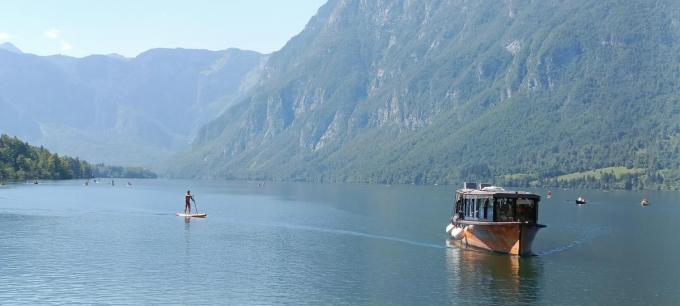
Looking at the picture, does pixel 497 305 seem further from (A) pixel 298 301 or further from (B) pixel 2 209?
(B) pixel 2 209

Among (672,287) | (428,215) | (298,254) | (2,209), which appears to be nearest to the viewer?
(672,287)

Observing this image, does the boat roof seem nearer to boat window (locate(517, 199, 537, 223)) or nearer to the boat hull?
boat window (locate(517, 199, 537, 223))

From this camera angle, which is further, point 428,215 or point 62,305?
point 428,215

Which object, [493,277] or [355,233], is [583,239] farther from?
[493,277]

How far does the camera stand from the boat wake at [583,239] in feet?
378

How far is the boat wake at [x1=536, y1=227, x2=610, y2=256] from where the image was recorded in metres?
115

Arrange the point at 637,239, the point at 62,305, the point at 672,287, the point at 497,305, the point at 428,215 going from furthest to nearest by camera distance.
Answer: the point at 428,215 < the point at 637,239 < the point at 672,287 < the point at 497,305 < the point at 62,305

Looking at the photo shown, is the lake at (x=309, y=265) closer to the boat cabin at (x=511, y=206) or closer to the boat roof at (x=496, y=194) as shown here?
the boat cabin at (x=511, y=206)

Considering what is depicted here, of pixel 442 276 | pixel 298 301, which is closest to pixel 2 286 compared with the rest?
pixel 298 301

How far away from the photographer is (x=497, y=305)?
75938 mm

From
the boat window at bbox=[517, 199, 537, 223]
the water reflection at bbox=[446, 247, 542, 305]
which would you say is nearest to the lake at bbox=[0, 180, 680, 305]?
the water reflection at bbox=[446, 247, 542, 305]

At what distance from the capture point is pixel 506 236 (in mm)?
108688

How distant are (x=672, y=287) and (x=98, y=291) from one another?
5857cm

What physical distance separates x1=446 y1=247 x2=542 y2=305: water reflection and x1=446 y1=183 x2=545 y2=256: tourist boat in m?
1.62
